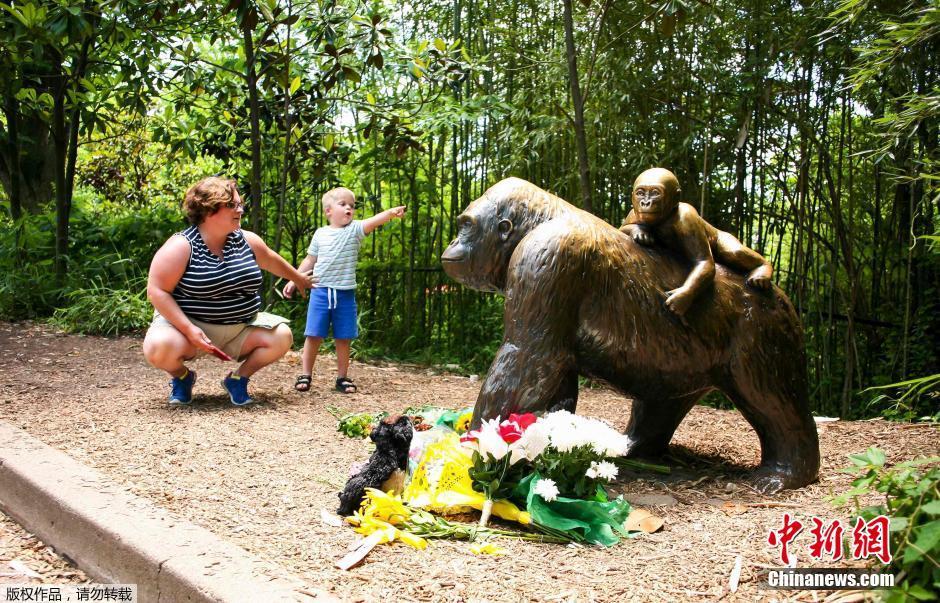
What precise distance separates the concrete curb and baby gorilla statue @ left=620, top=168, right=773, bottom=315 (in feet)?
5.52

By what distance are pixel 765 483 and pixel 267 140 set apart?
18.7 ft

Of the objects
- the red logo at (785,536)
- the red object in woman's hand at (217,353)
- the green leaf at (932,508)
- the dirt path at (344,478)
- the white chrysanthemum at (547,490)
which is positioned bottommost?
the dirt path at (344,478)

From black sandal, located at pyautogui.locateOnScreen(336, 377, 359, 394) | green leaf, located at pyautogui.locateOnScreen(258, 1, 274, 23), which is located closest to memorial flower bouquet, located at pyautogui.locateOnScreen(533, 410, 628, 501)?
black sandal, located at pyautogui.locateOnScreen(336, 377, 359, 394)

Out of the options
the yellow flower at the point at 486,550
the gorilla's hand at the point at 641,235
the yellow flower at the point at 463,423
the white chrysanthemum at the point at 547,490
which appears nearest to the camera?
the yellow flower at the point at 486,550

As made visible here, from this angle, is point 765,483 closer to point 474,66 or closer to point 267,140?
point 474,66

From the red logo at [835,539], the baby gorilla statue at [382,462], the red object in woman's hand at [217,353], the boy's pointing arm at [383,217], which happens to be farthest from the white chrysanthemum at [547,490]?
the boy's pointing arm at [383,217]

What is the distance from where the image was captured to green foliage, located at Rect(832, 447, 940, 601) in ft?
5.13

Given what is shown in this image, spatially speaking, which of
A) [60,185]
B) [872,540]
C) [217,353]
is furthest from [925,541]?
[60,185]

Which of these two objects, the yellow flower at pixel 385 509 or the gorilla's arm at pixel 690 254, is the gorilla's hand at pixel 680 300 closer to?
the gorilla's arm at pixel 690 254

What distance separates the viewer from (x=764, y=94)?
4.75 m

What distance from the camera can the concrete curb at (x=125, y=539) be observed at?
1976mm

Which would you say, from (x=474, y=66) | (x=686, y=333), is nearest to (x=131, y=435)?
(x=686, y=333)

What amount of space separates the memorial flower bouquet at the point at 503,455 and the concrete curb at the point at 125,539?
2.43 ft

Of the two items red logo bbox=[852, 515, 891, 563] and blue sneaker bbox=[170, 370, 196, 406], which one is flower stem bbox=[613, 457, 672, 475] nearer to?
red logo bbox=[852, 515, 891, 563]
